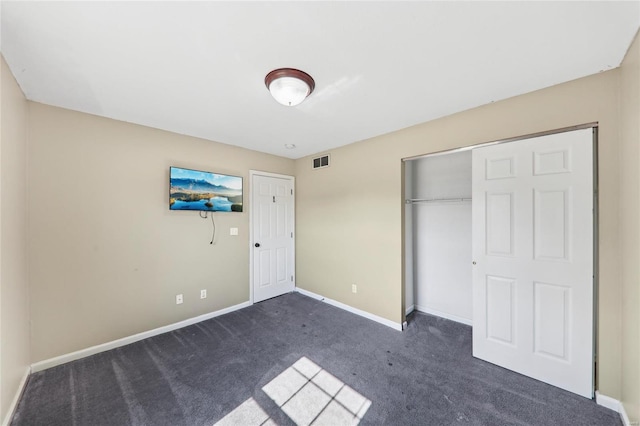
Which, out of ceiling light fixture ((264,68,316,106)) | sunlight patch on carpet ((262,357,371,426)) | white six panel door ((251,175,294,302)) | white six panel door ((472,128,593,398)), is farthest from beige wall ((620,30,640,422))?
white six panel door ((251,175,294,302))

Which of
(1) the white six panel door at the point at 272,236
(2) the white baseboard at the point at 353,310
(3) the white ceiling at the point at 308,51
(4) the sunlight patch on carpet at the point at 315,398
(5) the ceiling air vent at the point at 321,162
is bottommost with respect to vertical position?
(4) the sunlight patch on carpet at the point at 315,398

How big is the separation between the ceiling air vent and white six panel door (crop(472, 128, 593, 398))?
2.05 m

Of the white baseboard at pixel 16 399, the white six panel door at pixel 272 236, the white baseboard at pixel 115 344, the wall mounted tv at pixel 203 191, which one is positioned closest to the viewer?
the white baseboard at pixel 16 399

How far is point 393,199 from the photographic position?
2.92 m

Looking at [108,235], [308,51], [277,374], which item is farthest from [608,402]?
[108,235]

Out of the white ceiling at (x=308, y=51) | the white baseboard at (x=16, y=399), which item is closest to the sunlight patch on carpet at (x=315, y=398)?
the white baseboard at (x=16, y=399)

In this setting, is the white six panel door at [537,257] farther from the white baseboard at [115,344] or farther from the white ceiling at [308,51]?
the white baseboard at [115,344]

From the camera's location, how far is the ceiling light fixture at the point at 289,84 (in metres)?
1.68

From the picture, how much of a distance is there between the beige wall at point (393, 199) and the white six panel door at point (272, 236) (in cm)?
22

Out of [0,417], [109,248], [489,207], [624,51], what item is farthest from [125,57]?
[624,51]

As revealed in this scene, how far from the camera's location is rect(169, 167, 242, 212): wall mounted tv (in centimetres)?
285

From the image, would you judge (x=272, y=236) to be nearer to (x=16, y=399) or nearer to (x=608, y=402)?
(x=16, y=399)

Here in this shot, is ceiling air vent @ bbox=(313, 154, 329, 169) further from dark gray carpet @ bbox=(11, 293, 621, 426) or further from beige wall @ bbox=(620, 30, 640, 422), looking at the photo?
beige wall @ bbox=(620, 30, 640, 422)

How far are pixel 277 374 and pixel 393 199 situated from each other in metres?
2.26
